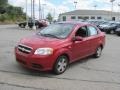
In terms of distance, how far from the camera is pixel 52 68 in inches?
313

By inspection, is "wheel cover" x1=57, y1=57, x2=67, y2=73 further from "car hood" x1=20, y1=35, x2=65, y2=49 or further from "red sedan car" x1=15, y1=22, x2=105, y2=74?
"car hood" x1=20, y1=35, x2=65, y2=49

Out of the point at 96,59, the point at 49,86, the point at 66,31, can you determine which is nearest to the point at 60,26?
the point at 66,31

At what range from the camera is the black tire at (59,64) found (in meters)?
8.02

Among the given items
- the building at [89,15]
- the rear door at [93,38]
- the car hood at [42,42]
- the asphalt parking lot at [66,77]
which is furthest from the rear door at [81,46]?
the building at [89,15]

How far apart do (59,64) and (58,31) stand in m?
1.44

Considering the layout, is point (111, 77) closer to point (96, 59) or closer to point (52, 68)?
point (52, 68)

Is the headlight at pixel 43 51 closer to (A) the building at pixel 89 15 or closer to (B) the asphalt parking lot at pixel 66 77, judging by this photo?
(B) the asphalt parking lot at pixel 66 77

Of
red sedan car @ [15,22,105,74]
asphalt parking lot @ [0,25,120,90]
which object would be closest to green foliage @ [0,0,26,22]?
red sedan car @ [15,22,105,74]

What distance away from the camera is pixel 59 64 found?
26.9 ft

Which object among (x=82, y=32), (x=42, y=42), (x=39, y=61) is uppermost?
(x=82, y=32)

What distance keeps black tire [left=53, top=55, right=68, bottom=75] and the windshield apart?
84 centimetres

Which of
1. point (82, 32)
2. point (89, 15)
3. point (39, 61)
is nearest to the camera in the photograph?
point (39, 61)

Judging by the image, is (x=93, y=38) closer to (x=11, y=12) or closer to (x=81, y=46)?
(x=81, y=46)

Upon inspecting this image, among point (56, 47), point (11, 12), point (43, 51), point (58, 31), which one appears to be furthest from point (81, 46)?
point (11, 12)
